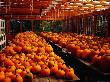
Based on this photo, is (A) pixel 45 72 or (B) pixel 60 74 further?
(A) pixel 45 72

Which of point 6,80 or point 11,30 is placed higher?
point 6,80

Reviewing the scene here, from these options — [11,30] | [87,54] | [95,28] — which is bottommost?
[11,30]

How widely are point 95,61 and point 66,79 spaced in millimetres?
1136

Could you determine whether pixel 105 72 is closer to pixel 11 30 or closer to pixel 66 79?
pixel 66 79

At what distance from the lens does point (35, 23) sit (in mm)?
37375

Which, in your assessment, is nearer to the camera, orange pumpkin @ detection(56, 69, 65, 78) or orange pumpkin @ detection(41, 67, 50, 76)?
orange pumpkin @ detection(56, 69, 65, 78)

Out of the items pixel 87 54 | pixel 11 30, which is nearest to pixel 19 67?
pixel 87 54

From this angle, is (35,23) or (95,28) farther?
(35,23)

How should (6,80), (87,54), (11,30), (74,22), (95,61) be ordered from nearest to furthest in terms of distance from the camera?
(6,80)
(95,61)
(87,54)
(74,22)
(11,30)

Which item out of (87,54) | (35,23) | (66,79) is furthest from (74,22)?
(66,79)

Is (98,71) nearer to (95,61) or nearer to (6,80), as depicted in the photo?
(95,61)

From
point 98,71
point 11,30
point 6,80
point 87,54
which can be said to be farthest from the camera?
point 11,30

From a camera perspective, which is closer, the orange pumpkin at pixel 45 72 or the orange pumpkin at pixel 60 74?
the orange pumpkin at pixel 60 74

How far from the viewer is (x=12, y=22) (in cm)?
3778
